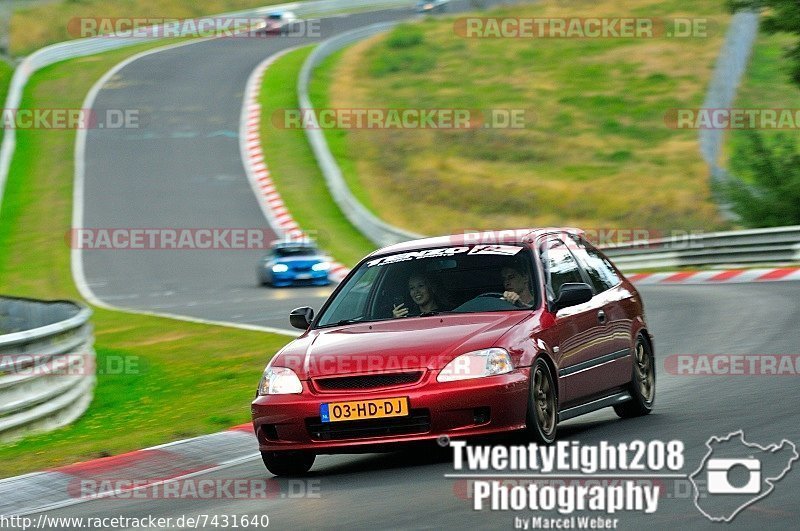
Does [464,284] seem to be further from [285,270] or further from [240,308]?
[285,270]

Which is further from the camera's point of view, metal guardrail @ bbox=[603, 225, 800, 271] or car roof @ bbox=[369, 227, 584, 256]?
metal guardrail @ bbox=[603, 225, 800, 271]

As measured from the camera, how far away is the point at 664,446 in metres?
8.74

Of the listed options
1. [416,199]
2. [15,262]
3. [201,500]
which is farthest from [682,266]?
[201,500]

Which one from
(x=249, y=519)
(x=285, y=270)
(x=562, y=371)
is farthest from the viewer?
(x=285, y=270)

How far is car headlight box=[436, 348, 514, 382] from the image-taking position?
8578 millimetres

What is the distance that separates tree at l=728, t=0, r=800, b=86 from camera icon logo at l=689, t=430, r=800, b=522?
19.6 m

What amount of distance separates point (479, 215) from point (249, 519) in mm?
29112

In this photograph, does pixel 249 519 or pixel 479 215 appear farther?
pixel 479 215

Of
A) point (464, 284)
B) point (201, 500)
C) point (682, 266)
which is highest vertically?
point (464, 284)

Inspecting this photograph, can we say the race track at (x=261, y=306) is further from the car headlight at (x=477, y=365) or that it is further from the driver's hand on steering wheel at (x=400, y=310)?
the driver's hand on steering wheel at (x=400, y=310)

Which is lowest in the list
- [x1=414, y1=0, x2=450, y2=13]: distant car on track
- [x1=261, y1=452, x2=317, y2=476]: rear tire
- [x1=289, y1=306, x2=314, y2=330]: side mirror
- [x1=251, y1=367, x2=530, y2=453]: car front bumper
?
[x1=261, y1=452, x2=317, y2=476]: rear tire
